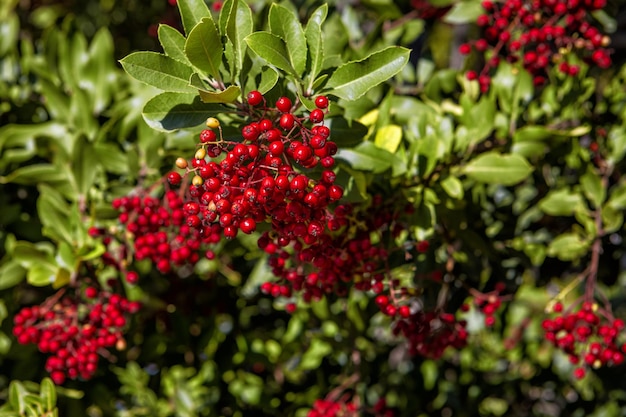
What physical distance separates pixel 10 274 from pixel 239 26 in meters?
1.07

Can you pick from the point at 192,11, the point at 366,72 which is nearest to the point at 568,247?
the point at 366,72

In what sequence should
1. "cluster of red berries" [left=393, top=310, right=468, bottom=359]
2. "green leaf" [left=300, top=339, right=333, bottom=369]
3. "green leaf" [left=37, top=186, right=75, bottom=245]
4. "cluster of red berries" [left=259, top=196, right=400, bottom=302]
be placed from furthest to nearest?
"green leaf" [left=300, top=339, right=333, bottom=369]
"green leaf" [left=37, top=186, right=75, bottom=245]
"cluster of red berries" [left=393, top=310, right=468, bottom=359]
"cluster of red berries" [left=259, top=196, right=400, bottom=302]

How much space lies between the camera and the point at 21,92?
88.4 inches

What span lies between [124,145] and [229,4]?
930 mm

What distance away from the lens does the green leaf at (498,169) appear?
5.26 ft

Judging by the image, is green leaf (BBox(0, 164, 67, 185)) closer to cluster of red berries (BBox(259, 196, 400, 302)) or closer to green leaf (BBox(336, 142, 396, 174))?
cluster of red berries (BBox(259, 196, 400, 302))

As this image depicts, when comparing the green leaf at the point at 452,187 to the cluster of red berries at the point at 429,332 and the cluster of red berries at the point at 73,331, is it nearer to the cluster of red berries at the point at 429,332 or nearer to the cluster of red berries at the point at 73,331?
the cluster of red berries at the point at 429,332

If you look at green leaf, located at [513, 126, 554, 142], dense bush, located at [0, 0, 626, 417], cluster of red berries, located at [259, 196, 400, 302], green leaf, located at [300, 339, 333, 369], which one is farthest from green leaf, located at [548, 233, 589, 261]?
green leaf, located at [300, 339, 333, 369]

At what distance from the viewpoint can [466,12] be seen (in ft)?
6.42

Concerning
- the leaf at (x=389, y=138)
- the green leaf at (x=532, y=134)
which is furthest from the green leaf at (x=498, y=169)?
the leaf at (x=389, y=138)

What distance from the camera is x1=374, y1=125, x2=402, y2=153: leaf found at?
4.90 feet

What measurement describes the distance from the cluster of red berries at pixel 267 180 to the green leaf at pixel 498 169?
629mm

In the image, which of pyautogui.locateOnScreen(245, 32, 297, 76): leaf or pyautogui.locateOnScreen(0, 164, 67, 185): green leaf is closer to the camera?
pyautogui.locateOnScreen(245, 32, 297, 76): leaf

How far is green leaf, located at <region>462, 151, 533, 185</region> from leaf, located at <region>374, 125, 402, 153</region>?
Result: 0.26 meters
